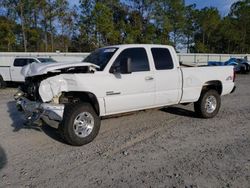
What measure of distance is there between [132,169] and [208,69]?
4.22m

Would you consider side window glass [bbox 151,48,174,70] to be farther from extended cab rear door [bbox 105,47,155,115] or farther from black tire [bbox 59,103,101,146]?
black tire [bbox 59,103,101,146]

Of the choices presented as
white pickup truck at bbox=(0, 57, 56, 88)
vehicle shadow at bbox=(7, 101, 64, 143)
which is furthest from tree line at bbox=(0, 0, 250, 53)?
vehicle shadow at bbox=(7, 101, 64, 143)

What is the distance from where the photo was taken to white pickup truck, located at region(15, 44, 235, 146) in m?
5.29

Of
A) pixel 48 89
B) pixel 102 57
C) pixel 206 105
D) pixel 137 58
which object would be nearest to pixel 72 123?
pixel 48 89

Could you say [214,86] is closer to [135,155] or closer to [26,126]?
[135,155]

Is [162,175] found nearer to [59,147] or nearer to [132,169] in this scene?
[132,169]

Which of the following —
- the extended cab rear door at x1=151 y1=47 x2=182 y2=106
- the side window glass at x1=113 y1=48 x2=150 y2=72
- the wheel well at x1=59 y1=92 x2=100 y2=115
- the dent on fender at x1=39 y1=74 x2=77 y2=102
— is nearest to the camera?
the dent on fender at x1=39 y1=74 x2=77 y2=102

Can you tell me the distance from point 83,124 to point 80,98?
56 cm

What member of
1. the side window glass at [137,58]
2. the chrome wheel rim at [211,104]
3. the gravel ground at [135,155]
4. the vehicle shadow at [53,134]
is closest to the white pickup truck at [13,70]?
the gravel ground at [135,155]

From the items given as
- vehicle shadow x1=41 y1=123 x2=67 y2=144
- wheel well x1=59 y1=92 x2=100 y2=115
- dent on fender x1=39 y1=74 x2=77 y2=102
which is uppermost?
dent on fender x1=39 y1=74 x2=77 y2=102

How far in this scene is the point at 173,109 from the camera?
889 cm

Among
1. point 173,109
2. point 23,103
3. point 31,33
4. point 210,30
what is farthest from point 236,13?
point 23,103

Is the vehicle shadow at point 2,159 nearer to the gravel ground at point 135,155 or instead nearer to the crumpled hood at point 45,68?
the gravel ground at point 135,155

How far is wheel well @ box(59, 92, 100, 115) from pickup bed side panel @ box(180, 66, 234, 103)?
8.24ft
